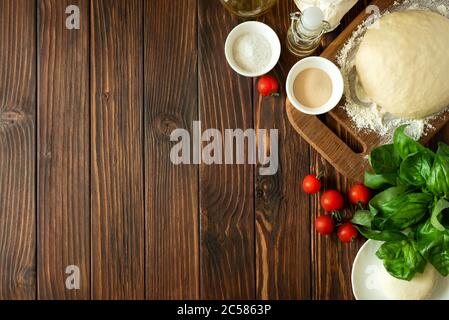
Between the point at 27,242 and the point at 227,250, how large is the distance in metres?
0.40

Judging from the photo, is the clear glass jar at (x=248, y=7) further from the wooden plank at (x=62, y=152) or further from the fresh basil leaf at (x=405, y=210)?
the fresh basil leaf at (x=405, y=210)

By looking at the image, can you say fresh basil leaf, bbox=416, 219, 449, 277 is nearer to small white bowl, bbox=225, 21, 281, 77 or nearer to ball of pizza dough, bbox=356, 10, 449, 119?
ball of pizza dough, bbox=356, 10, 449, 119

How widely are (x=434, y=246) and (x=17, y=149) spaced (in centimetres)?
81

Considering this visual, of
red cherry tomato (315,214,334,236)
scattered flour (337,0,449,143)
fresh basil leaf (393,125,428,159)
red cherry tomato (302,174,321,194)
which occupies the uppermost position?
scattered flour (337,0,449,143)

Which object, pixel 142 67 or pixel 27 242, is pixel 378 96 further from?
pixel 27 242

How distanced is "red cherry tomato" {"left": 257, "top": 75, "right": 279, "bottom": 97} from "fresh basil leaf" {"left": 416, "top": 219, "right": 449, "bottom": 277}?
0.38 metres

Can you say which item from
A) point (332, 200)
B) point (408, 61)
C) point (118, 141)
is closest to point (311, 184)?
point (332, 200)

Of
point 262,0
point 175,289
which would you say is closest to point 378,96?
point 262,0

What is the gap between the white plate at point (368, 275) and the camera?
40.3 inches

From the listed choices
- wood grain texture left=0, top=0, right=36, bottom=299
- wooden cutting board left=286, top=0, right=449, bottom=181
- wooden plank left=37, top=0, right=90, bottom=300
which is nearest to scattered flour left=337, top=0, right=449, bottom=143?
wooden cutting board left=286, top=0, right=449, bottom=181

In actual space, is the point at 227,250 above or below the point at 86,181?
below

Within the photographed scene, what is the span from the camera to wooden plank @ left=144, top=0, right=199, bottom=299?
42.1 inches

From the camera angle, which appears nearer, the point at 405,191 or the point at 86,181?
the point at 405,191

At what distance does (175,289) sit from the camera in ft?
3.50
